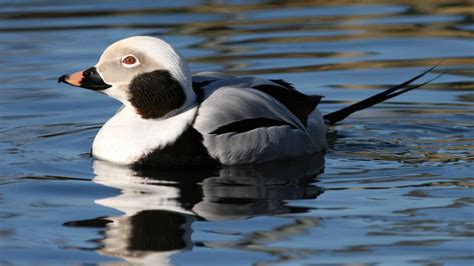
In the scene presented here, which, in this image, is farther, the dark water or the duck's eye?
the duck's eye

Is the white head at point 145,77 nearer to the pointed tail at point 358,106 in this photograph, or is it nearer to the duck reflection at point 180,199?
the duck reflection at point 180,199

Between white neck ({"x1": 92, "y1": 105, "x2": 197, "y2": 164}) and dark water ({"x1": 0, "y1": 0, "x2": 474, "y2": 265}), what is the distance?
0.13 meters

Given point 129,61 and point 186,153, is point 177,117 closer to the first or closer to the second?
point 186,153

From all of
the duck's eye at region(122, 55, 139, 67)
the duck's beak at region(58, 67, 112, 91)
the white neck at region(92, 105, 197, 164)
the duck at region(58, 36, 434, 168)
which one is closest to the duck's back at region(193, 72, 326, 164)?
the duck at region(58, 36, 434, 168)

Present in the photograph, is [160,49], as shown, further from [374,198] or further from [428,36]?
[428,36]

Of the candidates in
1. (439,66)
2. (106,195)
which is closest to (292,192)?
(106,195)

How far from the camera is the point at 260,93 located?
885cm

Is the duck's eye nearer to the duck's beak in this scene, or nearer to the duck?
the duck

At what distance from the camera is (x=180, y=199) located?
25.2 feet

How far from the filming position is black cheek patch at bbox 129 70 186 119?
28.4ft

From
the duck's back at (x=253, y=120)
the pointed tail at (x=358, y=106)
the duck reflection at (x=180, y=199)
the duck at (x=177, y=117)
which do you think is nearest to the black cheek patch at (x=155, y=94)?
the duck at (x=177, y=117)

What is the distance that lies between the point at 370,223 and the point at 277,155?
1.93m

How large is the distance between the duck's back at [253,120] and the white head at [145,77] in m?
0.20

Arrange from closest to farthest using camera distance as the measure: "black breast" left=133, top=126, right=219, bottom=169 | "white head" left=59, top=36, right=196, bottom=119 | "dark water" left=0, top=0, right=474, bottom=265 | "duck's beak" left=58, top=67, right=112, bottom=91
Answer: "dark water" left=0, top=0, right=474, bottom=265 → "black breast" left=133, top=126, right=219, bottom=169 → "white head" left=59, top=36, right=196, bottom=119 → "duck's beak" left=58, top=67, right=112, bottom=91
